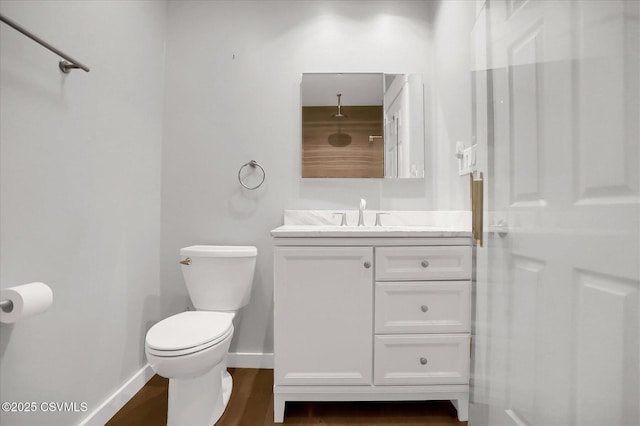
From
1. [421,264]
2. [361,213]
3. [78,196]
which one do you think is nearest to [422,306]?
[421,264]

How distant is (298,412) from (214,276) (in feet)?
2.67

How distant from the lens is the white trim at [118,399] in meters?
1.47

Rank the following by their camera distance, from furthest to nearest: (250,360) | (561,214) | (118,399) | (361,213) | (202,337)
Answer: (250,360) < (361,213) < (118,399) < (202,337) < (561,214)

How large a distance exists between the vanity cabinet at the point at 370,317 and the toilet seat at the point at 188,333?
0.27 m

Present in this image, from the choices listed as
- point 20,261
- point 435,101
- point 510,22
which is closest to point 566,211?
point 510,22

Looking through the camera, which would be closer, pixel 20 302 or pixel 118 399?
pixel 20 302

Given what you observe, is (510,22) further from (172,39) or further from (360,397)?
(172,39)

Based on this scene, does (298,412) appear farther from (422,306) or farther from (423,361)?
(422,306)

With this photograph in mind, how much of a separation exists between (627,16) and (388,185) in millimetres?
1711

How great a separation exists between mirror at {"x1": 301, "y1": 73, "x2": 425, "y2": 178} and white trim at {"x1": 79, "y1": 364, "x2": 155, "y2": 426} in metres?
1.49

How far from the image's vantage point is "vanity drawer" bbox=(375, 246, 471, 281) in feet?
5.01

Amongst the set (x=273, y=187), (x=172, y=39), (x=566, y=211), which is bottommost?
(x=566, y=211)

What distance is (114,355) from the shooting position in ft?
5.34

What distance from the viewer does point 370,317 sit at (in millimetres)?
1521
